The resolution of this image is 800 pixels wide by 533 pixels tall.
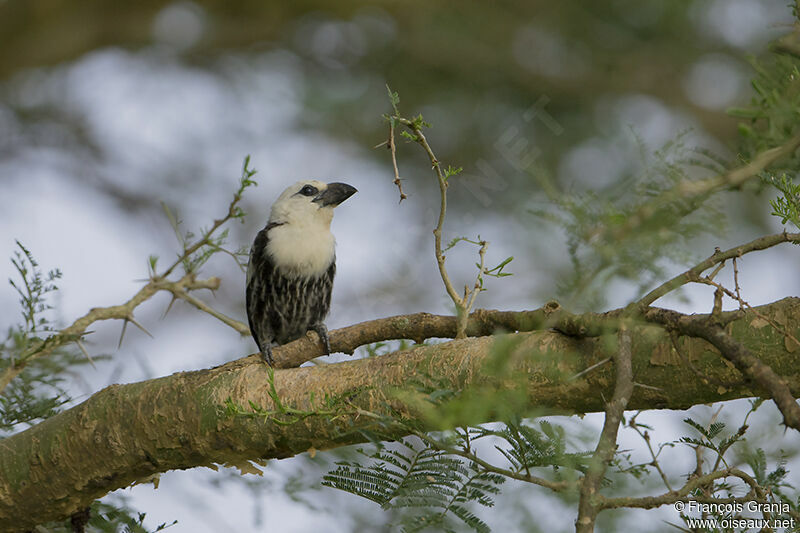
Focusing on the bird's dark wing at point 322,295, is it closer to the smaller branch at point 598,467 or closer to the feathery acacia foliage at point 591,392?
the feathery acacia foliage at point 591,392

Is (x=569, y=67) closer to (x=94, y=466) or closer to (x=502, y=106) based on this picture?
(x=502, y=106)

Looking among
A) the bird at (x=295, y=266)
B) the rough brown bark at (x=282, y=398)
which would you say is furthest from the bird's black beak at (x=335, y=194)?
the rough brown bark at (x=282, y=398)

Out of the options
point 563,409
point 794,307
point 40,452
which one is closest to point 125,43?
point 40,452

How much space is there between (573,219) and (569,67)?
15.1 ft

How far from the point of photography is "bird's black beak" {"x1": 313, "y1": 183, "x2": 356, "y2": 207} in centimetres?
470

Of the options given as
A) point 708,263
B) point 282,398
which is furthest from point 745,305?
point 282,398

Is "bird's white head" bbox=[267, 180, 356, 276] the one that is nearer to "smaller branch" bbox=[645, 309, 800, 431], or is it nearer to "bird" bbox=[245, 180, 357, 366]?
"bird" bbox=[245, 180, 357, 366]

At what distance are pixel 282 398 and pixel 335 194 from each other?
236 centimetres

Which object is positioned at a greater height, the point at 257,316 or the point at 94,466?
the point at 257,316

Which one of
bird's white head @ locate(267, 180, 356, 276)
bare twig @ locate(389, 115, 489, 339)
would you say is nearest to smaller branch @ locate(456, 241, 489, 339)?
bare twig @ locate(389, 115, 489, 339)

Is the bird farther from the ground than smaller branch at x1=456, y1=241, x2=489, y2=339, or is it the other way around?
the bird

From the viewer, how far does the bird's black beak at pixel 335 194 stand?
4.70m

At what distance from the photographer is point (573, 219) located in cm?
132

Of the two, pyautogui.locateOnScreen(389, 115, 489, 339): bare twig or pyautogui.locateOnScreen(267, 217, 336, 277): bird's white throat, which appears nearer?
pyautogui.locateOnScreen(389, 115, 489, 339): bare twig
